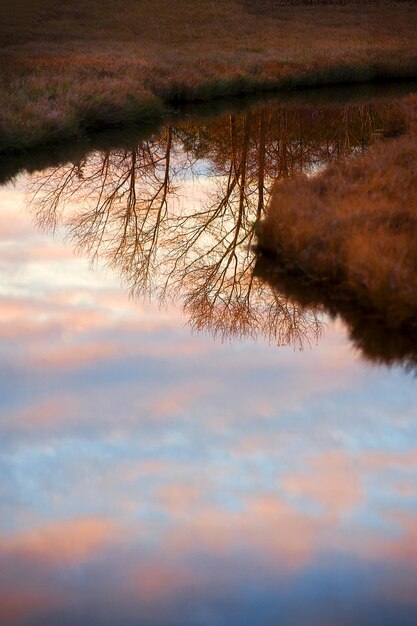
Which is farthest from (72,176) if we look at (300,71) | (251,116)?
(300,71)

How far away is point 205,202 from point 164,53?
71.5ft

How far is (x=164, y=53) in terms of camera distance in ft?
125

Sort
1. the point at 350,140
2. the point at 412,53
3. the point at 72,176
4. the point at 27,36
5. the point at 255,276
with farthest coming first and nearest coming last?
the point at 27,36 < the point at 412,53 < the point at 350,140 < the point at 72,176 < the point at 255,276

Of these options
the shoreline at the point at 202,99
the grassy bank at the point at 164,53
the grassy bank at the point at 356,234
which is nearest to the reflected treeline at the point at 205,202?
the grassy bank at the point at 356,234

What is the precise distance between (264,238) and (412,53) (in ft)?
98.5

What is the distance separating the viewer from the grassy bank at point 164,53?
23.5 metres

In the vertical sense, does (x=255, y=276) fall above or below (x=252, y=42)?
below

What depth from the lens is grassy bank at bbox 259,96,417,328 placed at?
32.9ft

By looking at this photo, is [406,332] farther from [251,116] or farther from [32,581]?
[251,116]

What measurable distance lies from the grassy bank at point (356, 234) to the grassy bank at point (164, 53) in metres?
8.13

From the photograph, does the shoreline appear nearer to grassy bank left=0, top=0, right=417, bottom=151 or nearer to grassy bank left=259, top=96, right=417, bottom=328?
grassy bank left=0, top=0, right=417, bottom=151

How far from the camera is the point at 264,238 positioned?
12.9 metres

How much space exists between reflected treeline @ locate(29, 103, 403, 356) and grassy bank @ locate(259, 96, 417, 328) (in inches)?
19.7

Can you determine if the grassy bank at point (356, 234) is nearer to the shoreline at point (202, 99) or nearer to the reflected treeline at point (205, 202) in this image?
the reflected treeline at point (205, 202)
